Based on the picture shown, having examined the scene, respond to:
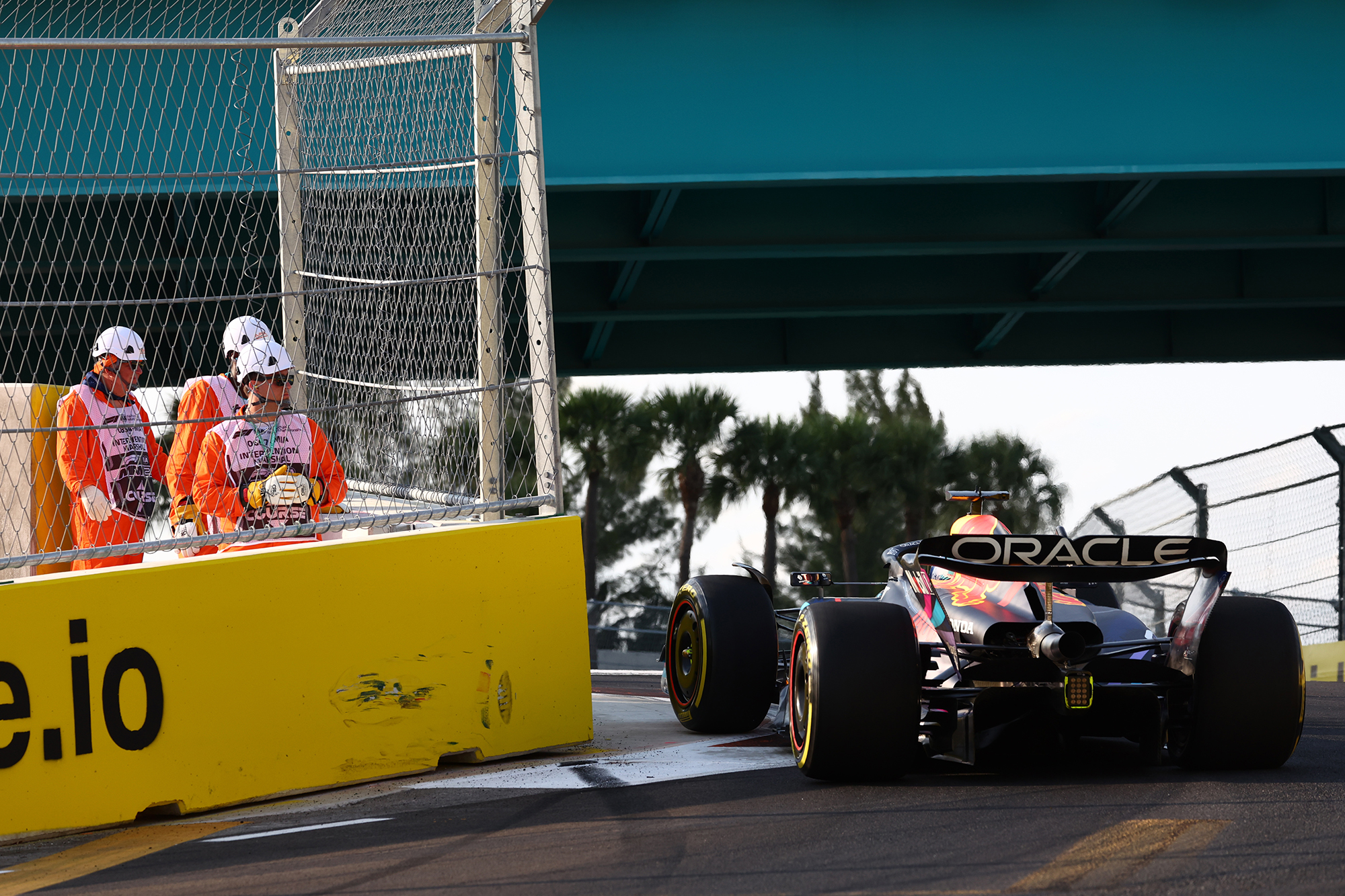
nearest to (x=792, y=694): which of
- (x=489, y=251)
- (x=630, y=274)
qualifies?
(x=489, y=251)

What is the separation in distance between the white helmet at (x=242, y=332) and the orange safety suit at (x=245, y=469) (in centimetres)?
43

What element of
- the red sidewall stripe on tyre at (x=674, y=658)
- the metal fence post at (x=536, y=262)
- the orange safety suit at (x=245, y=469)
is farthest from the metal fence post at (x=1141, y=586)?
the orange safety suit at (x=245, y=469)

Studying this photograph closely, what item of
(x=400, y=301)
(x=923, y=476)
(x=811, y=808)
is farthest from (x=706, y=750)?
(x=923, y=476)

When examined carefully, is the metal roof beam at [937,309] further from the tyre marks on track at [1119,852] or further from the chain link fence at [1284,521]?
the tyre marks on track at [1119,852]

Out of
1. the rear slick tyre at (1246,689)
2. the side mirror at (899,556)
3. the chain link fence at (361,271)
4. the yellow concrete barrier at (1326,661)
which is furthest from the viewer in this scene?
the yellow concrete barrier at (1326,661)

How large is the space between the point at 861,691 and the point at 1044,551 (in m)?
0.86

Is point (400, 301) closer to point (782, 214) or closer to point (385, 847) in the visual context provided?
point (385, 847)

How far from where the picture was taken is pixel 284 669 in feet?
19.4

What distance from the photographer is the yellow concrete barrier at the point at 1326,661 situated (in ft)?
39.9

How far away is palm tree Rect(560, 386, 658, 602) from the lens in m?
34.9

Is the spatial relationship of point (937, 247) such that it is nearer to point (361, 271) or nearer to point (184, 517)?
point (361, 271)

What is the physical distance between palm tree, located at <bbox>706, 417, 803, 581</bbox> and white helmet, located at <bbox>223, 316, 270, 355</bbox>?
Answer: 29.6 meters

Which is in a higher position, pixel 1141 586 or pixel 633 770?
pixel 1141 586

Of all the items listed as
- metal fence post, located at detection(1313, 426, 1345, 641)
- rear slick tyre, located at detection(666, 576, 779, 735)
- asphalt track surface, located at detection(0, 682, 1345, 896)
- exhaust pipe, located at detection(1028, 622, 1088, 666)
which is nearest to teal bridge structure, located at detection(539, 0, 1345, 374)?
metal fence post, located at detection(1313, 426, 1345, 641)
